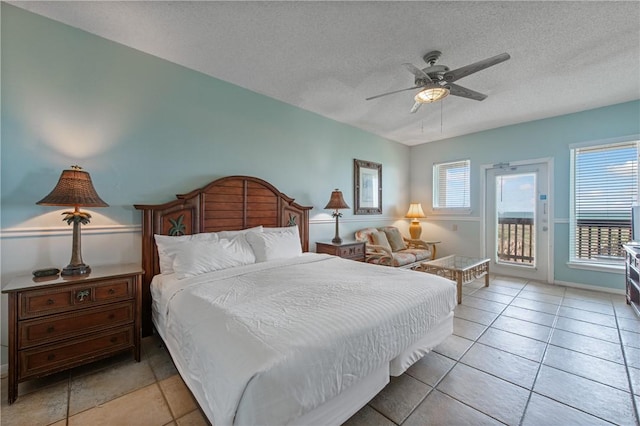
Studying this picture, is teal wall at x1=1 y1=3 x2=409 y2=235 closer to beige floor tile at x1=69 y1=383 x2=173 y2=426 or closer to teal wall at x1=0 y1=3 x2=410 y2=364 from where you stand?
teal wall at x1=0 y1=3 x2=410 y2=364

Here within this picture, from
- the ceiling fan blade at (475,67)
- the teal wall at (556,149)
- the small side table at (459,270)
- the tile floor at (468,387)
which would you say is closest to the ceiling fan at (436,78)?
the ceiling fan blade at (475,67)

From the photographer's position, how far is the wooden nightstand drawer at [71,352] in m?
1.71

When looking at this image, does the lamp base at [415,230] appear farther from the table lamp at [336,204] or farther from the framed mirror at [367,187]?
the table lamp at [336,204]

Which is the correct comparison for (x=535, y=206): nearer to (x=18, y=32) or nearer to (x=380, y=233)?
(x=380, y=233)

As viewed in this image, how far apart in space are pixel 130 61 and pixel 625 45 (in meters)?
4.66

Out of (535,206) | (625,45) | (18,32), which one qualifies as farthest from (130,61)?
(535,206)

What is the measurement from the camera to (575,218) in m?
4.09

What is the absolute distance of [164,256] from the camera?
234cm

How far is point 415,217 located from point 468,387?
4052 millimetres

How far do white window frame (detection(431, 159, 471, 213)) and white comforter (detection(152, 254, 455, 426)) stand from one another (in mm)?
3679

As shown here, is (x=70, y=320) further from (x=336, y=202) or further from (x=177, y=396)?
(x=336, y=202)

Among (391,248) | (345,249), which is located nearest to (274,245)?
(345,249)

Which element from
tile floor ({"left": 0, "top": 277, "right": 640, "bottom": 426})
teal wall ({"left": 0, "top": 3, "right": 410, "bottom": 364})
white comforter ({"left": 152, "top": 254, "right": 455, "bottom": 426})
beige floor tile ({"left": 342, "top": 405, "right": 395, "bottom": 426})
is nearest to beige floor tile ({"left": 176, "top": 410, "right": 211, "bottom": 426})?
tile floor ({"left": 0, "top": 277, "right": 640, "bottom": 426})

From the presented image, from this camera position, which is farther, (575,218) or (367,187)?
(367,187)
